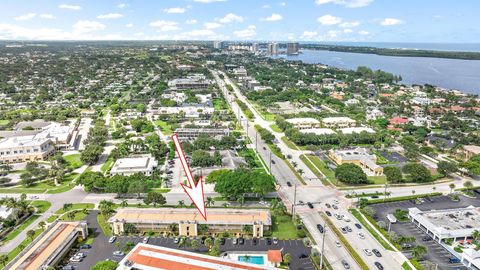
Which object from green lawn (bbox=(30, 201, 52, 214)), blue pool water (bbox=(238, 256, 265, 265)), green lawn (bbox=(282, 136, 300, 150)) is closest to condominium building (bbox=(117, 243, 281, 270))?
blue pool water (bbox=(238, 256, 265, 265))

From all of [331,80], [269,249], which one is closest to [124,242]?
[269,249]

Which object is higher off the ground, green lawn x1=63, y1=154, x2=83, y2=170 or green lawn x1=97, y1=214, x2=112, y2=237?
green lawn x1=63, y1=154, x2=83, y2=170

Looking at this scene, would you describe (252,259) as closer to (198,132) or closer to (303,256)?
(303,256)

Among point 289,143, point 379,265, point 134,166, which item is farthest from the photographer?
point 289,143

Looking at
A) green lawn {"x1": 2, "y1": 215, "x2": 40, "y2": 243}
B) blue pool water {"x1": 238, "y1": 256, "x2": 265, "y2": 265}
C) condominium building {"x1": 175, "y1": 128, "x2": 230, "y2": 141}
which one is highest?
condominium building {"x1": 175, "y1": 128, "x2": 230, "y2": 141}

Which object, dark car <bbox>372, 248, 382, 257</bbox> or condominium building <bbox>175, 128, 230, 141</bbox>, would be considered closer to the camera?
dark car <bbox>372, 248, 382, 257</bbox>

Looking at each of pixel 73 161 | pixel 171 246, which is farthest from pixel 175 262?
pixel 73 161

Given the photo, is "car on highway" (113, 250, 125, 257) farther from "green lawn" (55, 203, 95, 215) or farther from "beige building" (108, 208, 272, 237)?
"green lawn" (55, 203, 95, 215)
